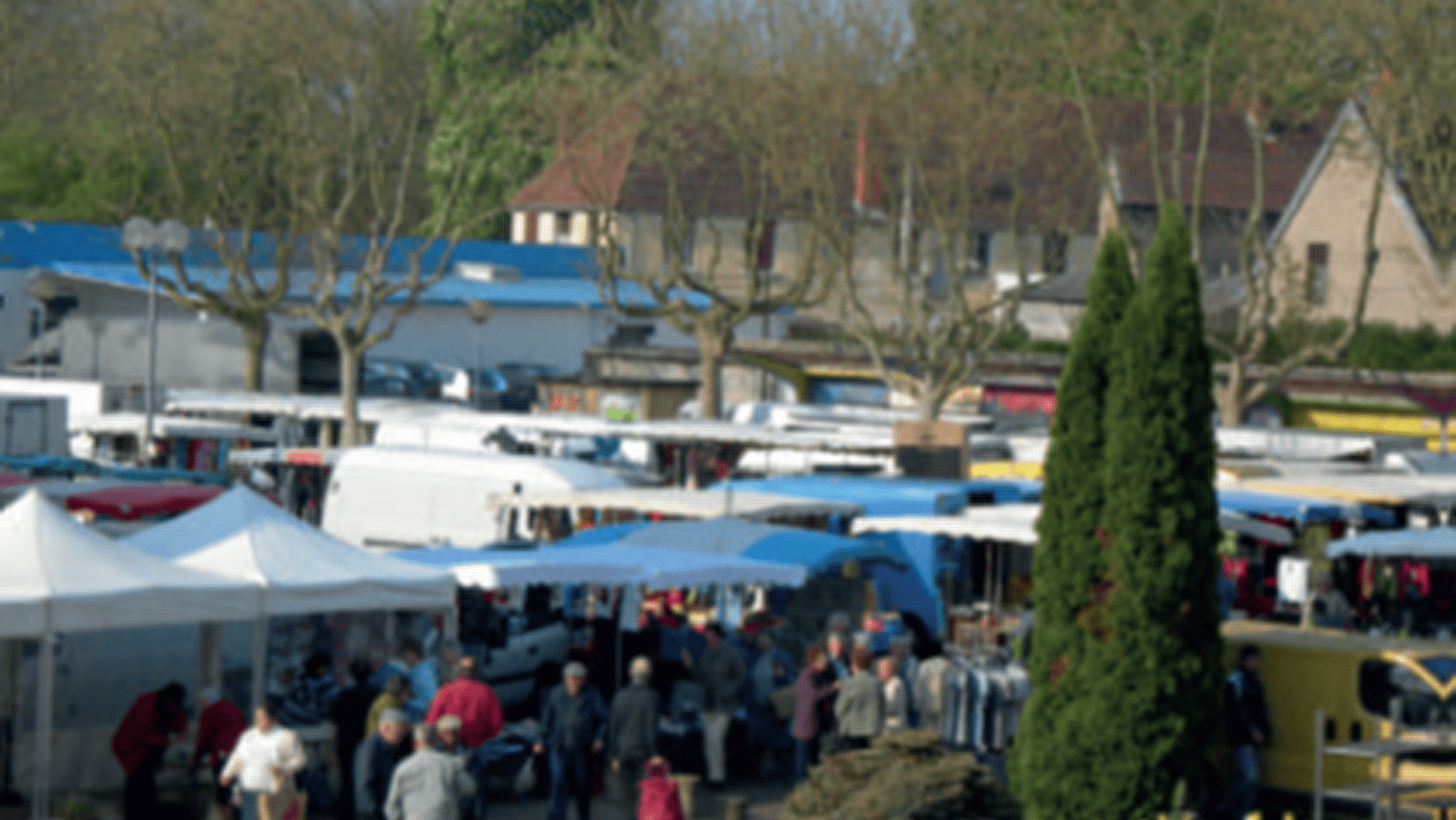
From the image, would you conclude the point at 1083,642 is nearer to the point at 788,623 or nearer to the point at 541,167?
the point at 788,623

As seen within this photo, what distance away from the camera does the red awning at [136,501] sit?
23703 millimetres

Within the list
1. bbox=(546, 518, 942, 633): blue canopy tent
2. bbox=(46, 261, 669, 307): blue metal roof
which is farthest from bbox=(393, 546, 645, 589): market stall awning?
bbox=(46, 261, 669, 307): blue metal roof

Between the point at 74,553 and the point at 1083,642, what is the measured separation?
7234 millimetres

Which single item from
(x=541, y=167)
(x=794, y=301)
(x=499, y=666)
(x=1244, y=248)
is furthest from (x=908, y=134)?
(x=541, y=167)

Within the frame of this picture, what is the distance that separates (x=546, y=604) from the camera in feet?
77.5

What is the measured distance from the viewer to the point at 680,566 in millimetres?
19328

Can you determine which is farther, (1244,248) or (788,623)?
(1244,248)

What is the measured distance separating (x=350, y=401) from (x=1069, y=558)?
94.3 feet

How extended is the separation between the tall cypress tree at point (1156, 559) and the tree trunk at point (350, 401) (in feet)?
88.6

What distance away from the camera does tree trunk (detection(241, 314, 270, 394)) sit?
5075cm

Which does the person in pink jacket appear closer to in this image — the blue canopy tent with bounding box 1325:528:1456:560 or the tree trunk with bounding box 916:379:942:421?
the blue canopy tent with bounding box 1325:528:1456:560

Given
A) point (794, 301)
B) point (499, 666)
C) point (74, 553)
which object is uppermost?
point (794, 301)

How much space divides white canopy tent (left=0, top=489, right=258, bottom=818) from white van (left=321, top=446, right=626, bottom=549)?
11.7m

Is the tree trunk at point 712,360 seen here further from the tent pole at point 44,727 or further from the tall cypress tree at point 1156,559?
the tent pole at point 44,727
